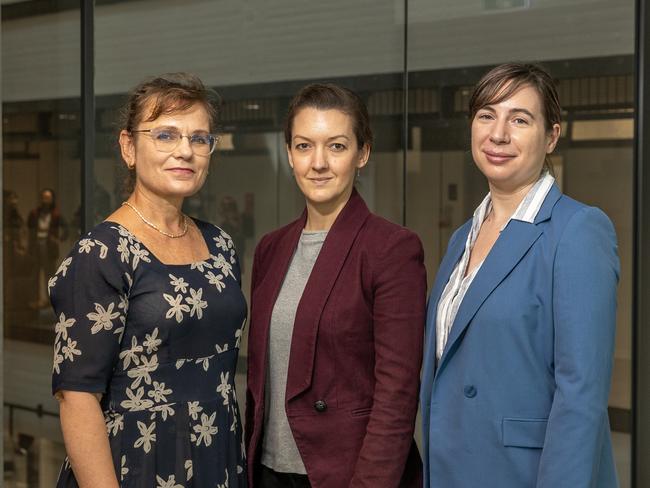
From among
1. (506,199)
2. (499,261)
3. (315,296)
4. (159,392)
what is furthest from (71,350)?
(506,199)

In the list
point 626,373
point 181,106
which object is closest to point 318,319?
point 181,106

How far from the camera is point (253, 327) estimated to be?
→ 9.40 feet

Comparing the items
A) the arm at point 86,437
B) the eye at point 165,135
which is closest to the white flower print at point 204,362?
the arm at point 86,437

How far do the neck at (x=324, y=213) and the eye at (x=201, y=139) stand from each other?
15.0 inches

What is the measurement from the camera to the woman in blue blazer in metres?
2.24

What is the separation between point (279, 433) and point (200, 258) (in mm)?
592

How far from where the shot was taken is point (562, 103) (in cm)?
447

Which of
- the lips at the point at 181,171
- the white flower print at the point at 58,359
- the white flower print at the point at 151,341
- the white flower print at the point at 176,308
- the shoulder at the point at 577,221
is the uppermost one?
the lips at the point at 181,171

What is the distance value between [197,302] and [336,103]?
747mm

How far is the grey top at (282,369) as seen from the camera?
2.75 metres

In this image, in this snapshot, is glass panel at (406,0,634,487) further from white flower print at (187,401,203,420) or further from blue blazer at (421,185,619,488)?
white flower print at (187,401,203,420)

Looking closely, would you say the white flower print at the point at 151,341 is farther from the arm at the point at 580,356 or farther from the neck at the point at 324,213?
the arm at the point at 580,356

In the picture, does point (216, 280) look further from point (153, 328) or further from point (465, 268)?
point (465, 268)

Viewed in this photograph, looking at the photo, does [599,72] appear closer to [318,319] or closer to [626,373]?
[626,373]
